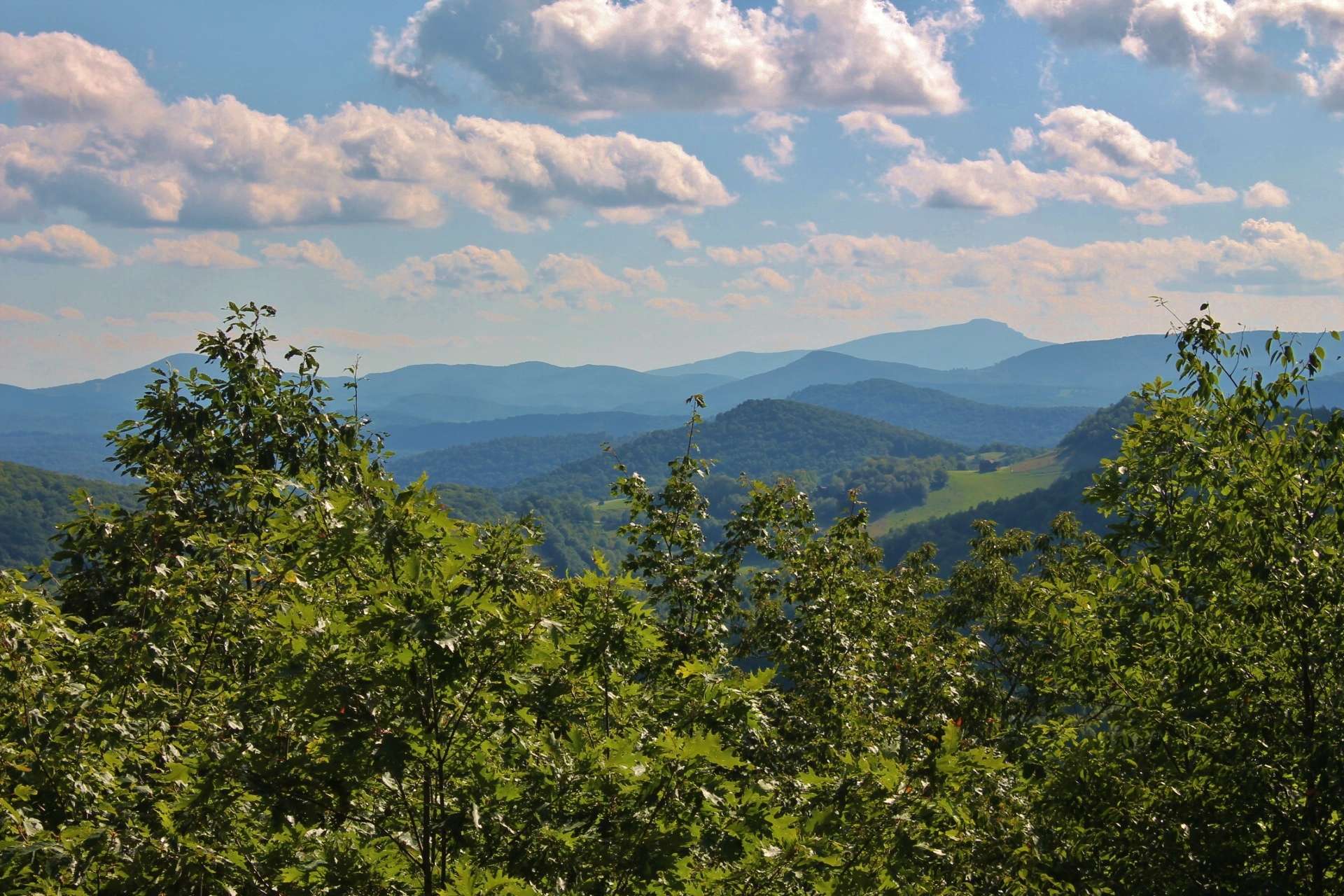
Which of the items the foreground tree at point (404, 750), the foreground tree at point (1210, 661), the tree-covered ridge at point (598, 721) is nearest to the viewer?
the foreground tree at point (404, 750)

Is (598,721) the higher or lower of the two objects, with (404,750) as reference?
lower

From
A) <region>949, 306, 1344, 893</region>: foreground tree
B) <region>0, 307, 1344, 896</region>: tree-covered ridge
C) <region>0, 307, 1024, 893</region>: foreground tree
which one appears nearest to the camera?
<region>0, 307, 1024, 893</region>: foreground tree

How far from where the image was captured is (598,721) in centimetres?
815

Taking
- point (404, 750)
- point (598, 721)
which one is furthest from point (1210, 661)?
point (404, 750)

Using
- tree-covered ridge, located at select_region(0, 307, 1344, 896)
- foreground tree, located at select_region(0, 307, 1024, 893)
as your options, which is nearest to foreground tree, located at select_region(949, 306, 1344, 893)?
tree-covered ridge, located at select_region(0, 307, 1344, 896)

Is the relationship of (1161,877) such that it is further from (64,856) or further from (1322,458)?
(64,856)

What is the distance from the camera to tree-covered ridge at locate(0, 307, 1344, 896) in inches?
237

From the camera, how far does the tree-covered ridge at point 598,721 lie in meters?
6.03

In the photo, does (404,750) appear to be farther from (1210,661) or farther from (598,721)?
(1210,661)

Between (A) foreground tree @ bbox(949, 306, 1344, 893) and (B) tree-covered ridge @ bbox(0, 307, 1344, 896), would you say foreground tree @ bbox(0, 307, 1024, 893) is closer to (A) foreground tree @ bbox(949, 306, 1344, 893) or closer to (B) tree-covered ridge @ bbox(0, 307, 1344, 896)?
(B) tree-covered ridge @ bbox(0, 307, 1344, 896)

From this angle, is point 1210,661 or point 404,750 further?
point 1210,661

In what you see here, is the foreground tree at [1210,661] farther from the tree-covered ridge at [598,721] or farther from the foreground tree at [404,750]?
the foreground tree at [404,750]

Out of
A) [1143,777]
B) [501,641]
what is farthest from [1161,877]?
[501,641]

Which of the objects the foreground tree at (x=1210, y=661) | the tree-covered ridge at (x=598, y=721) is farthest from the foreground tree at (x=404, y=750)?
the foreground tree at (x=1210, y=661)
